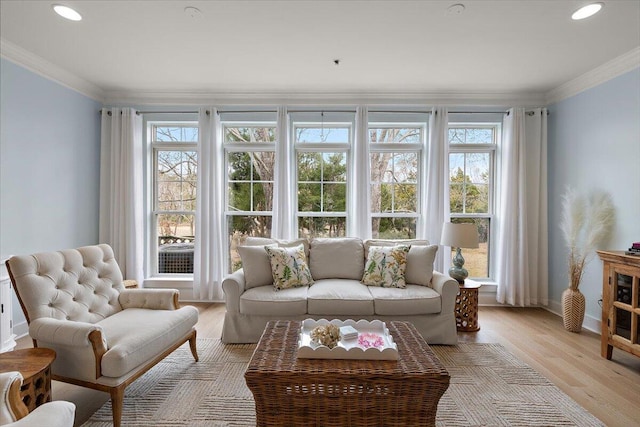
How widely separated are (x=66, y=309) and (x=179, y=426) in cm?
109

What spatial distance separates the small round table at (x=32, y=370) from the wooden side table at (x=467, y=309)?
129 inches

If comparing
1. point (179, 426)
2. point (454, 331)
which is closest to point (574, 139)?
point (454, 331)

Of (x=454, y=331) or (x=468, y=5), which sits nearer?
(x=468, y=5)

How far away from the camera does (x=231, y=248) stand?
4.37m

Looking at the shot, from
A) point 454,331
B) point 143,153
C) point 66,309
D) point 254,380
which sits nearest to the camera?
point 254,380

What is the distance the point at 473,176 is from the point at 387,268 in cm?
199

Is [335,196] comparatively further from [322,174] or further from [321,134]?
[321,134]

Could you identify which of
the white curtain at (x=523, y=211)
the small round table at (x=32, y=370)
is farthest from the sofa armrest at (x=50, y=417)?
the white curtain at (x=523, y=211)

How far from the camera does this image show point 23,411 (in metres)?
1.20

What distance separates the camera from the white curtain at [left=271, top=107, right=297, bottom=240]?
410 centimetres

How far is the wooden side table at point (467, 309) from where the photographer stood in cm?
336

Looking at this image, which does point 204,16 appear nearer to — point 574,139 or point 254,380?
point 254,380

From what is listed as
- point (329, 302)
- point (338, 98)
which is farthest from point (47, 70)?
point (329, 302)

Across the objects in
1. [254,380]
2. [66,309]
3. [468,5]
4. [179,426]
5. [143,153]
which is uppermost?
[468,5]
